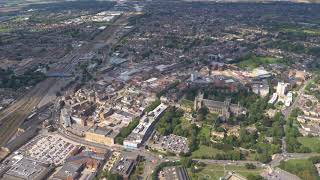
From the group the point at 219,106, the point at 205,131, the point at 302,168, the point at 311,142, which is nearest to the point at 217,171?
the point at 302,168

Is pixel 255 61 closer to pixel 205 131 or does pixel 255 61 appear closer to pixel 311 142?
pixel 311 142

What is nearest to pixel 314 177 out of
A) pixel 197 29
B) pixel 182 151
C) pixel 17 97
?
pixel 182 151

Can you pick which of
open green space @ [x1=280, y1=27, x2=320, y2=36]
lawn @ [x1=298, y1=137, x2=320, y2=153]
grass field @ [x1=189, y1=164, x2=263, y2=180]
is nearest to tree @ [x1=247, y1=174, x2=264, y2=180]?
grass field @ [x1=189, y1=164, x2=263, y2=180]

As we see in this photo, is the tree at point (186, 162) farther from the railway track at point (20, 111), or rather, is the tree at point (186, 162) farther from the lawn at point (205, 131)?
the railway track at point (20, 111)

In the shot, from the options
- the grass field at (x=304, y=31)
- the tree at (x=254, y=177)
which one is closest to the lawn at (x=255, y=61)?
the grass field at (x=304, y=31)

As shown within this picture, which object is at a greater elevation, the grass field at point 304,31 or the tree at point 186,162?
the grass field at point 304,31
